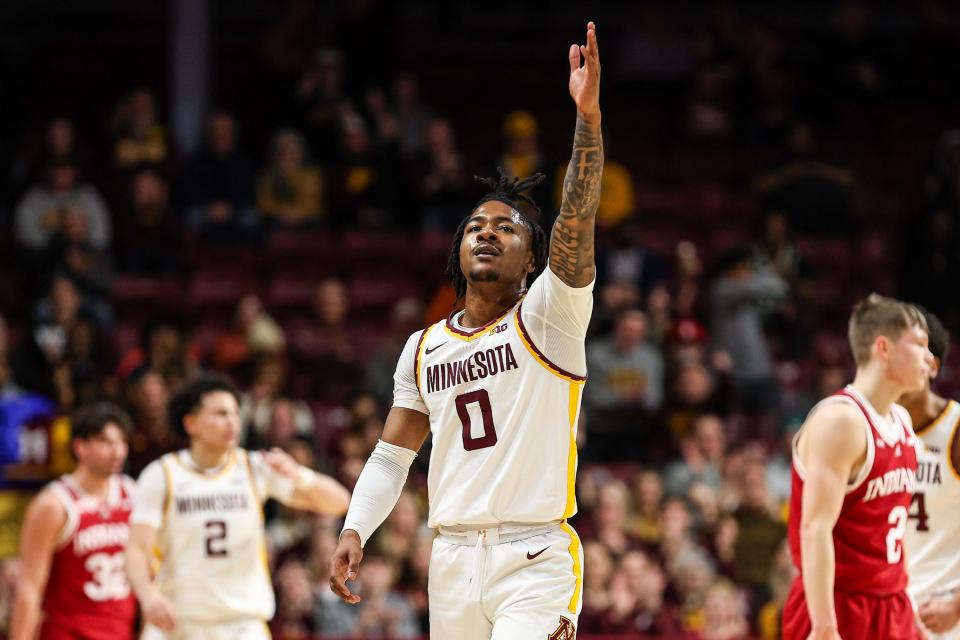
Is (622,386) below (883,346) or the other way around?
the other way around

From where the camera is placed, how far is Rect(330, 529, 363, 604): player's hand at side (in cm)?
528

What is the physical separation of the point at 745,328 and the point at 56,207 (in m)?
6.15

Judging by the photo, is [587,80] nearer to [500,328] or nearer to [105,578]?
[500,328]

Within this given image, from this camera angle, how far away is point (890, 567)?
19.5 ft

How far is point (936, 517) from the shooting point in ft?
21.9

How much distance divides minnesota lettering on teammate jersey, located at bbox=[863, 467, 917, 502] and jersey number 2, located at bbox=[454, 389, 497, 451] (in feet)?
5.15

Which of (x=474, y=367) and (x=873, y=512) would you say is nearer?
(x=474, y=367)

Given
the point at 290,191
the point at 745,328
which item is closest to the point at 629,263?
the point at 745,328

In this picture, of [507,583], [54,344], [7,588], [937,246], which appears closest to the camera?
[507,583]

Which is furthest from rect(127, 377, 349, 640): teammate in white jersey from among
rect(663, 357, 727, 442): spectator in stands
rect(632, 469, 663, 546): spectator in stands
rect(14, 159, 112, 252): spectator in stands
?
rect(14, 159, 112, 252): spectator in stands

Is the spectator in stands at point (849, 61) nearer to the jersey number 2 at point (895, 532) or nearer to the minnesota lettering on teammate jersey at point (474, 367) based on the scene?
the jersey number 2 at point (895, 532)

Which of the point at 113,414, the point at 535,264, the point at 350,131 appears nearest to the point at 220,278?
the point at 350,131

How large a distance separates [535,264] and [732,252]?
7372 mm

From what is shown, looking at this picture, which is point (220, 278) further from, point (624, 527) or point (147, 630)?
point (147, 630)
